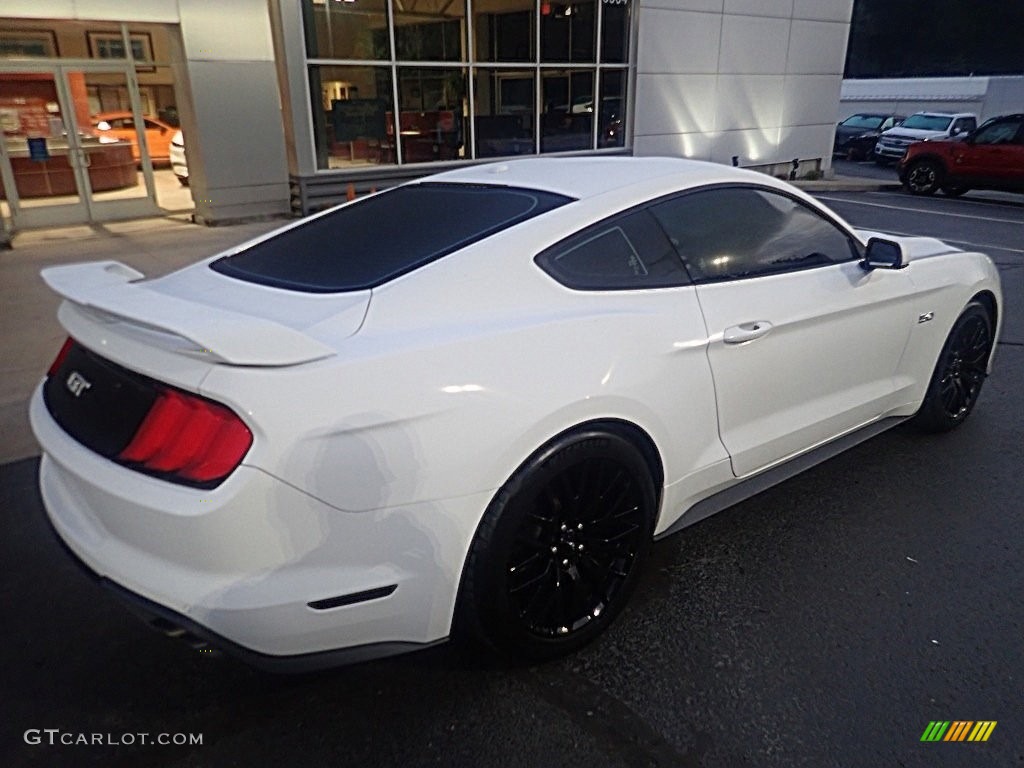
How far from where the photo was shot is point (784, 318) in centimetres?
300

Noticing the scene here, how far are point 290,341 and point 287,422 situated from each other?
22 centimetres

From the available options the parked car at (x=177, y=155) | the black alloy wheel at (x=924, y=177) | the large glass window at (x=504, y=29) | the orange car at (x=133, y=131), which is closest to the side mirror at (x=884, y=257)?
the large glass window at (x=504, y=29)

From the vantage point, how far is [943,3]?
38125mm

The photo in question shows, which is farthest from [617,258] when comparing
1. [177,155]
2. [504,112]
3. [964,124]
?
[964,124]

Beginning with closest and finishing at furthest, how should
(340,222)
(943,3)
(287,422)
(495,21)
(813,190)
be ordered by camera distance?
(287,422), (340,222), (495,21), (813,190), (943,3)

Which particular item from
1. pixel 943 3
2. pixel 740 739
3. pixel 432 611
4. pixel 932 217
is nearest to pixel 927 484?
pixel 740 739

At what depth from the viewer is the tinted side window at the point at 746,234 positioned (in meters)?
2.92

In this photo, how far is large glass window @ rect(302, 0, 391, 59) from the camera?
11039mm

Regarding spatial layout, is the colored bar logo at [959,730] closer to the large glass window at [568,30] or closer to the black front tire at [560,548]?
the black front tire at [560,548]

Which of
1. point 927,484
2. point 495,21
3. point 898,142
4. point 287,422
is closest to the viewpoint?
point 287,422

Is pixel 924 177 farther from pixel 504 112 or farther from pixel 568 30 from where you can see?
pixel 504 112

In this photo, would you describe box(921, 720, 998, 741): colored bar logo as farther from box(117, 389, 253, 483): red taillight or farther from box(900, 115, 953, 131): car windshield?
box(900, 115, 953, 131): car windshield

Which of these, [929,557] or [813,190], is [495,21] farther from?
[929,557]

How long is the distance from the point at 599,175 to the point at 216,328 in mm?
1702
